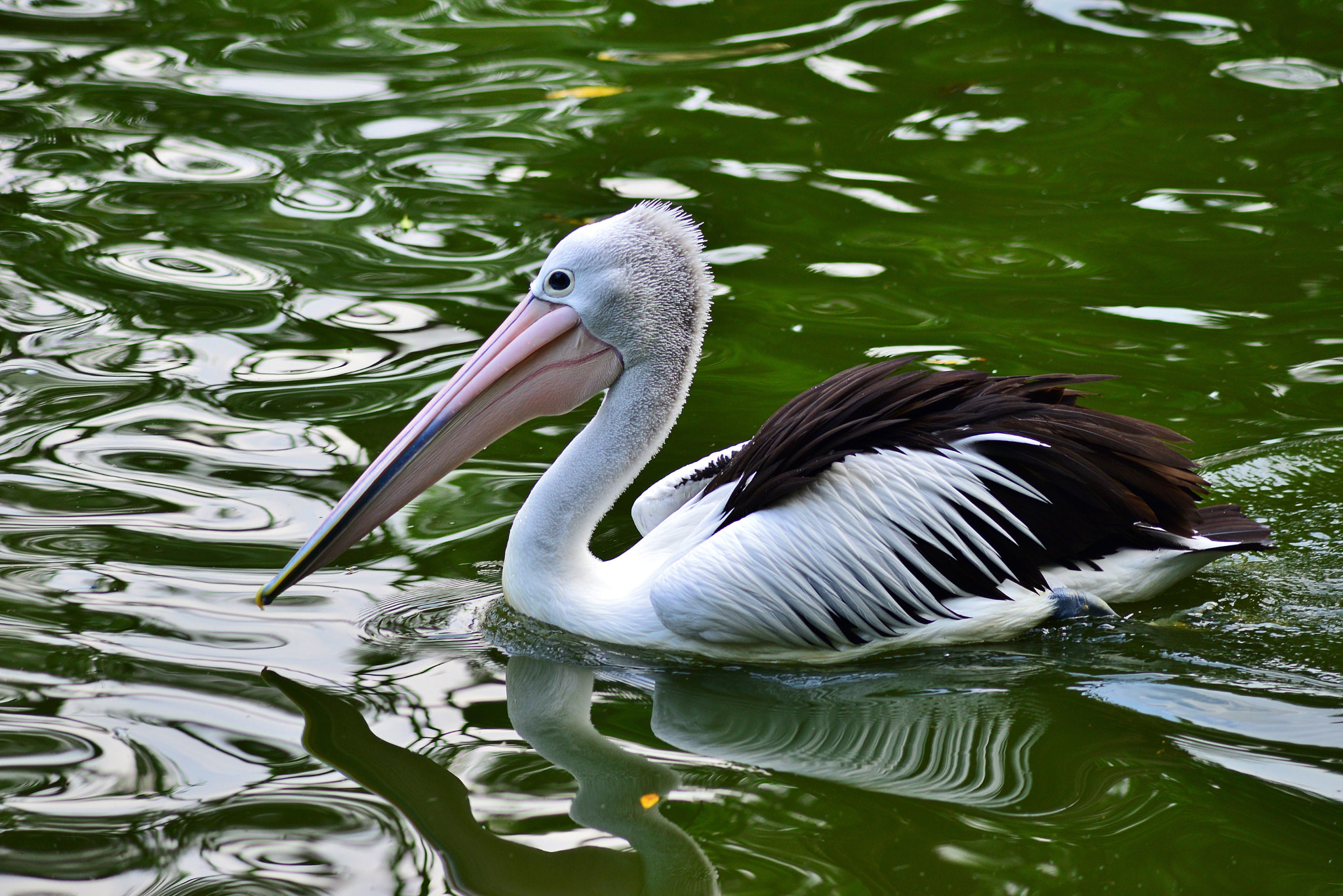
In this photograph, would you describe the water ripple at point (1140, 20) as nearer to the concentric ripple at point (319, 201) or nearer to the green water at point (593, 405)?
the green water at point (593, 405)

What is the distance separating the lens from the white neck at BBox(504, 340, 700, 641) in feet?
12.9

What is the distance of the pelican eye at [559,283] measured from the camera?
159 inches

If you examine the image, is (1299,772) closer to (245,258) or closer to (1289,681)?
(1289,681)

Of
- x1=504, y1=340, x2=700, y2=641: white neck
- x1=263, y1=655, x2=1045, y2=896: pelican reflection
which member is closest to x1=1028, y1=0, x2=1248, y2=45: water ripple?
x1=504, y1=340, x2=700, y2=641: white neck

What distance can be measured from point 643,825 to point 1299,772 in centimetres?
148

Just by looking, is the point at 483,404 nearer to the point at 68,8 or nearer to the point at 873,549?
the point at 873,549

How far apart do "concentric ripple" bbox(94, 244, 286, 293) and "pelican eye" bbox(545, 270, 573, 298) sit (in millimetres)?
2543

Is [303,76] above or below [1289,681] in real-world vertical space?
above

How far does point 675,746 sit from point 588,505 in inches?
34.5

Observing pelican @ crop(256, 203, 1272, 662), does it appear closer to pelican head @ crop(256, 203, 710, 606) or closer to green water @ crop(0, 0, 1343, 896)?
pelican head @ crop(256, 203, 710, 606)

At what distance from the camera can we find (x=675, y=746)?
341 centimetres

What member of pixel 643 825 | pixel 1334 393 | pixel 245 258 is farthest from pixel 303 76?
pixel 643 825

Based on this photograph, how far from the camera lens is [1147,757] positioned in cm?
330

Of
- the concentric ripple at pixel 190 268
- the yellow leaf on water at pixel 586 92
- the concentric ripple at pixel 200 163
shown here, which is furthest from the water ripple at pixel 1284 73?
the concentric ripple at pixel 190 268
